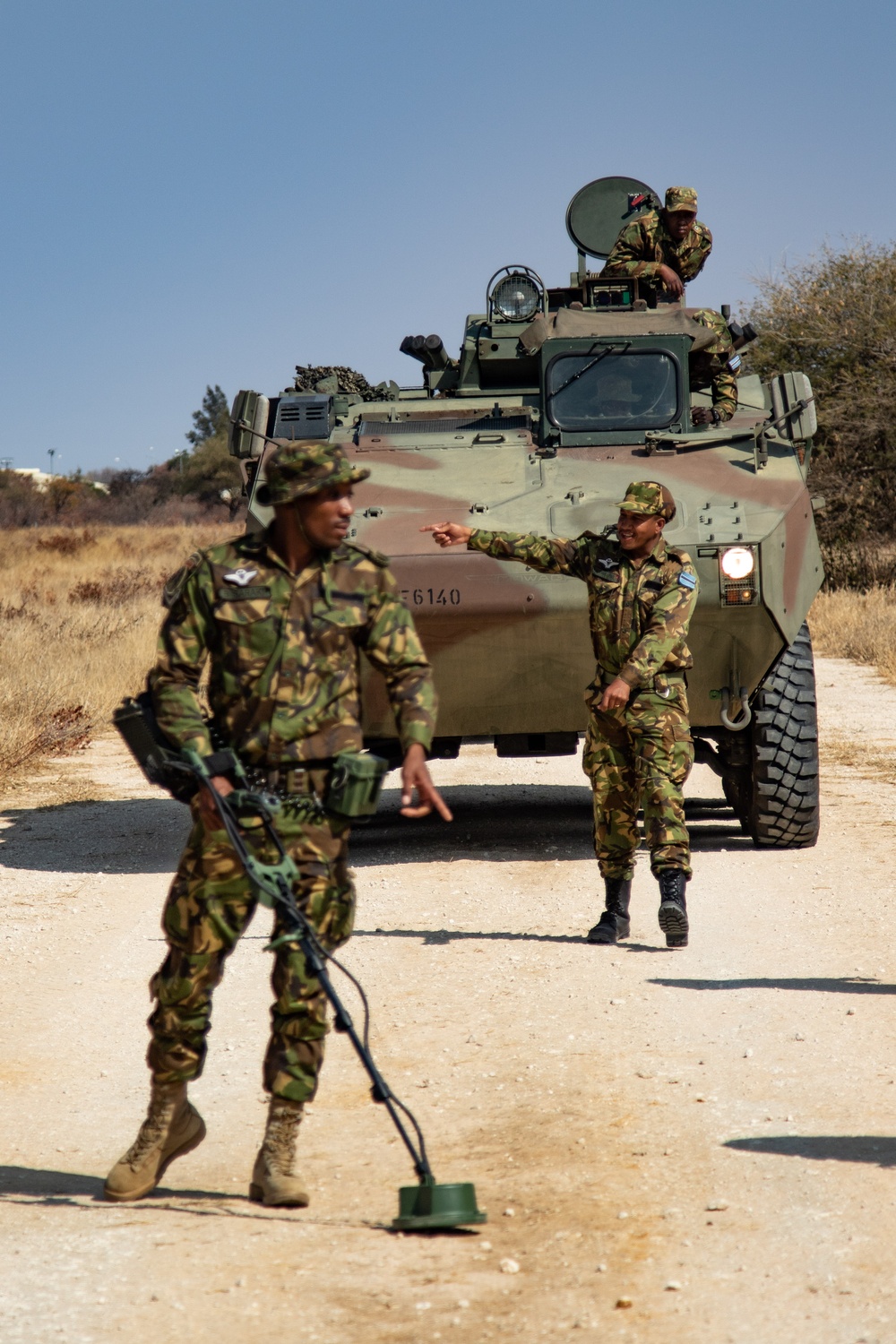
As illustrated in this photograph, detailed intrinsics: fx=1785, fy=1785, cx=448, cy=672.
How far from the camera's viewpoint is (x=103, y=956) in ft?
21.7

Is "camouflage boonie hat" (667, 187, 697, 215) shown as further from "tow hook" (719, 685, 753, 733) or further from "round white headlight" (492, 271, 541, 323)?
"tow hook" (719, 685, 753, 733)

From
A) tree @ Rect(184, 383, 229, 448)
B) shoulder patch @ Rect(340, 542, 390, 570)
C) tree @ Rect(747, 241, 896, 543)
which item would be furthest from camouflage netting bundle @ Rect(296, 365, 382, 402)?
tree @ Rect(184, 383, 229, 448)

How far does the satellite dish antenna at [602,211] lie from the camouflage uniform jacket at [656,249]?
1.09 m

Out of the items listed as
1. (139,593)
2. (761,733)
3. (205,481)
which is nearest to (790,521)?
(761,733)

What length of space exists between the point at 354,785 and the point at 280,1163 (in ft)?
2.79

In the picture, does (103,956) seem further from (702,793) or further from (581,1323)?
(702,793)

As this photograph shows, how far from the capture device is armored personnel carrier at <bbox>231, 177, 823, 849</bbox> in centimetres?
786

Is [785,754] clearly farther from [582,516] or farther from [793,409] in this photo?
[793,409]

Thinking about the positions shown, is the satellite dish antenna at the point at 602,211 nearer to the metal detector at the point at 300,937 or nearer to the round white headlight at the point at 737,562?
the round white headlight at the point at 737,562

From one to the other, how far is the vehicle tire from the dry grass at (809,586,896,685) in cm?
810

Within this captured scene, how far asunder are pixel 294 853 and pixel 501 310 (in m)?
7.49

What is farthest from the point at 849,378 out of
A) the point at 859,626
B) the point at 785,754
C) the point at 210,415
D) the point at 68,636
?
the point at 210,415

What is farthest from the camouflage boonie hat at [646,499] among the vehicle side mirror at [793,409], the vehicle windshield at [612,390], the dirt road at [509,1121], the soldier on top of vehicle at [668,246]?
the soldier on top of vehicle at [668,246]

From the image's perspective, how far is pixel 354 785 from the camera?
388cm
